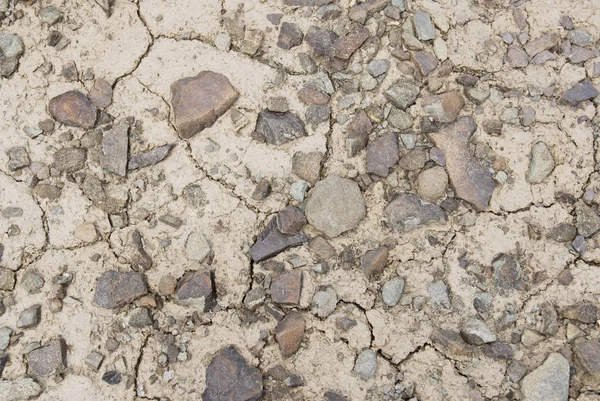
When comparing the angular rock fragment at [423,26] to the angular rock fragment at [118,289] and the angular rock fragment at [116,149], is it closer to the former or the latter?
the angular rock fragment at [116,149]

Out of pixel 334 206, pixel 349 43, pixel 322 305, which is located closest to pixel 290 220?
pixel 334 206

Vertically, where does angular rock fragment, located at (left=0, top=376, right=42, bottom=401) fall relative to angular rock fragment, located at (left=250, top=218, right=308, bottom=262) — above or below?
below

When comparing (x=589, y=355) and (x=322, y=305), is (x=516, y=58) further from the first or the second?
(x=322, y=305)

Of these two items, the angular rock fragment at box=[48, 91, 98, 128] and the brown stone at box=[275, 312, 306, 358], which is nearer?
the brown stone at box=[275, 312, 306, 358]

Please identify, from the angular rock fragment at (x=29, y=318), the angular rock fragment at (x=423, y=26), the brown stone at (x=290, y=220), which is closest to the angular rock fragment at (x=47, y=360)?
the angular rock fragment at (x=29, y=318)

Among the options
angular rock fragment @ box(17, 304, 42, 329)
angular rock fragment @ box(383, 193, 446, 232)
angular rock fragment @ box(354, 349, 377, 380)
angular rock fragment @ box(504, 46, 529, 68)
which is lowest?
angular rock fragment @ box(354, 349, 377, 380)

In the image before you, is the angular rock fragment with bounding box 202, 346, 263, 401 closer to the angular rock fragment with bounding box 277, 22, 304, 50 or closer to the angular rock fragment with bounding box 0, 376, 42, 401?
the angular rock fragment with bounding box 0, 376, 42, 401

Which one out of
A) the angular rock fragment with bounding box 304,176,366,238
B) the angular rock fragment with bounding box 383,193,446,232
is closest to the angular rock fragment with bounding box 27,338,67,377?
the angular rock fragment with bounding box 304,176,366,238
